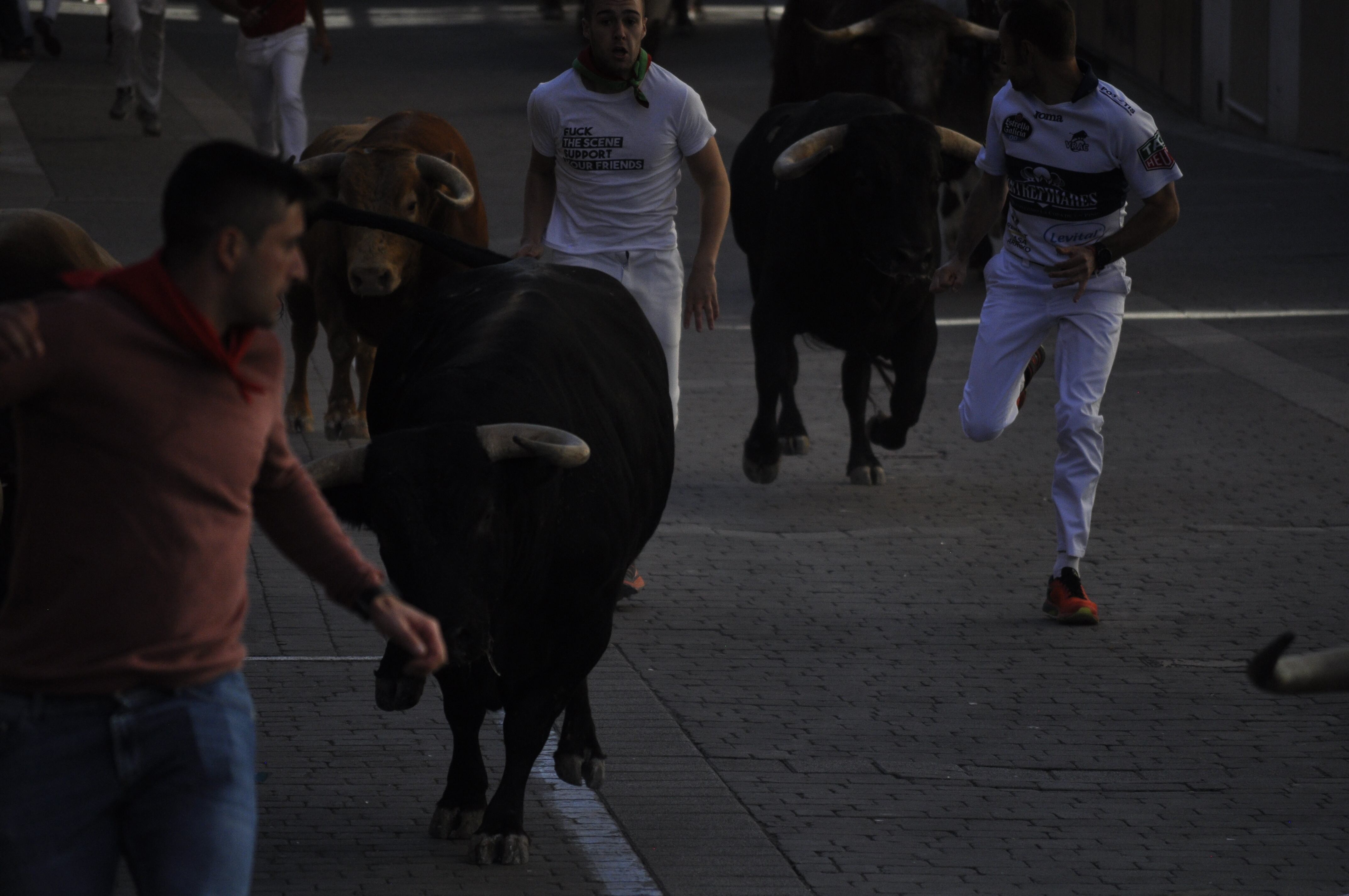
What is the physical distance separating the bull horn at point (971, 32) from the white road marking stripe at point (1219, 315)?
1.96 meters

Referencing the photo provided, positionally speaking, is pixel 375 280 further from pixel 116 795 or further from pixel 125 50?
pixel 125 50

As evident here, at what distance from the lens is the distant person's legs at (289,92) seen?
1484 cm

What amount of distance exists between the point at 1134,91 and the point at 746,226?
56.6 ft

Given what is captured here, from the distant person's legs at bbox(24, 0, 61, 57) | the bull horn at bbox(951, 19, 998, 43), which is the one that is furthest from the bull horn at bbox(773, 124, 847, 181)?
the distant person's legs at bbox(24, 0, 61, 57)

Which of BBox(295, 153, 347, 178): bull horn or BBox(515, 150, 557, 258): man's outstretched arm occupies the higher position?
BBox(515, 150, 557, 258): man's outstretched arm

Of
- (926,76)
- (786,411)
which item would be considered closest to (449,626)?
(786,411)

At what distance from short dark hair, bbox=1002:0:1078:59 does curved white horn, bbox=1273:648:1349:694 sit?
426 cm

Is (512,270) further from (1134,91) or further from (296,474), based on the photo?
(1134,91)

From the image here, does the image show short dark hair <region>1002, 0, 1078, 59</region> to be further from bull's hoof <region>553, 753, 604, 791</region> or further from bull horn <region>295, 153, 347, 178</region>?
bull horn <region>295, 153, 347, 178</region>

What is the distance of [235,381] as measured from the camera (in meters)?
3.21

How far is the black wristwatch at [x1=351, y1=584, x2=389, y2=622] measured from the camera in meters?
3.45

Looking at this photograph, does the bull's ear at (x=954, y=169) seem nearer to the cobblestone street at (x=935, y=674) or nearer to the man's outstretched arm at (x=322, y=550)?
the cobblestone street at (x=935, y=674)

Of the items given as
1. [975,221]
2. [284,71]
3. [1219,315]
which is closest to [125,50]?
[284,71]

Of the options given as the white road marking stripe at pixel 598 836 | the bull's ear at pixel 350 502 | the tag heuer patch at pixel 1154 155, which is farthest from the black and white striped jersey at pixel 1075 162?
the bull's ear at pixel 350 502
